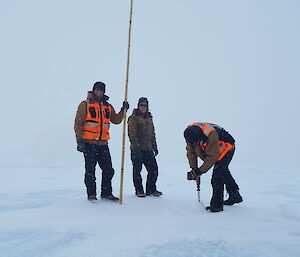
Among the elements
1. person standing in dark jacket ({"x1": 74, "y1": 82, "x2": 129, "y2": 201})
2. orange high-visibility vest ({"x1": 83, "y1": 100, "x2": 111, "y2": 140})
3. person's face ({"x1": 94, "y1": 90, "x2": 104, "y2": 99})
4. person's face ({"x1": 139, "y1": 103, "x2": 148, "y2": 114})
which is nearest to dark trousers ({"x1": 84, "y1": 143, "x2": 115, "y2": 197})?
person standing in dark jacket ({"x1": 74, "y1": 82, "x2": 129, "y2": 201})

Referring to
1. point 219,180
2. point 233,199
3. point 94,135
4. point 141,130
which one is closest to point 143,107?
point 141,130

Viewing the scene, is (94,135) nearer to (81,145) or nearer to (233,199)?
(81,145)

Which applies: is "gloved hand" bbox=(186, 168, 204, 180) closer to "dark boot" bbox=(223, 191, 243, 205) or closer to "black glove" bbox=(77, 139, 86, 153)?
"dark boot" bbox=(223, 191, 243, 205)

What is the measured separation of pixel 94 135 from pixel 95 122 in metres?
0.20

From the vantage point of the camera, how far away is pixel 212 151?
3.89 m

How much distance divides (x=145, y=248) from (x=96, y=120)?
2315 millimetres

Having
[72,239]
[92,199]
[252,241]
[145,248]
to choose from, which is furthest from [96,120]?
[252,241]

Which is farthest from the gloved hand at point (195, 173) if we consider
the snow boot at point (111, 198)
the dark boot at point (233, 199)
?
the snow boot at point (111, 198)

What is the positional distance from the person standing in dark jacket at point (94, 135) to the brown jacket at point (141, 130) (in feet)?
1.66

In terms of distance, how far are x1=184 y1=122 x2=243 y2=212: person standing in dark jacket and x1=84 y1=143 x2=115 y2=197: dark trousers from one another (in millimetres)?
1277

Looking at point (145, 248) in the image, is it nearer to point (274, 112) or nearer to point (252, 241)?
point (252, 241)

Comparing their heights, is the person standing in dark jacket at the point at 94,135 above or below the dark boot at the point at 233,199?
above

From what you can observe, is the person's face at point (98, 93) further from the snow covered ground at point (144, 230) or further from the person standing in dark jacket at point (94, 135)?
the snow covered ground at point (144, 230)

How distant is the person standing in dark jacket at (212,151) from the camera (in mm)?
3893
